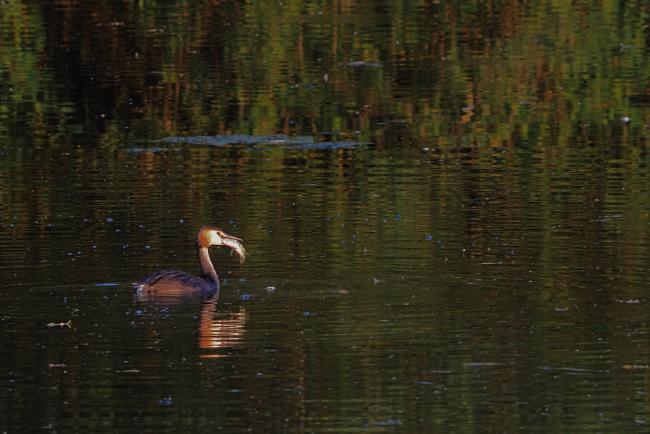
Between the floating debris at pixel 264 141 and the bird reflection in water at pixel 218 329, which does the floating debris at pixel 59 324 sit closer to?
the bird reflection in water at pixel 218 329

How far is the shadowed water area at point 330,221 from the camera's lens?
10086mm

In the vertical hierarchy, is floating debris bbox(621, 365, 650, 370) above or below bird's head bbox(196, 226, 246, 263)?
below

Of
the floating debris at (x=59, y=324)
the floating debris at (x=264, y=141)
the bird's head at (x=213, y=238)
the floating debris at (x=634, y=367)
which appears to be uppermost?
the bird's head at (x=213, y=238)

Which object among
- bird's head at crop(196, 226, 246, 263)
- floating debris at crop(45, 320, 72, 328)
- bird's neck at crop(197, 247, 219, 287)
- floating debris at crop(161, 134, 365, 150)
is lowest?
floating debris at crop(45, 320, 72, 328)

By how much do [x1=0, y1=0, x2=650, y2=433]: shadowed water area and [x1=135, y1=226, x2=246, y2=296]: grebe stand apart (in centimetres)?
10

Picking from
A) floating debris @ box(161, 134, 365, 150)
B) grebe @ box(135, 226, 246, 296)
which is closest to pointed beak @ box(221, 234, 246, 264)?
grebe @ box(135, 226, 246, 296)

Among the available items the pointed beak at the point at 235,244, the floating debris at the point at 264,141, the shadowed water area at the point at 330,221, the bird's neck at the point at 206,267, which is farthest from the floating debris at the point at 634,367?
the floating debris at the point at 264,141

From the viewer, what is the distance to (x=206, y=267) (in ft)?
44.1

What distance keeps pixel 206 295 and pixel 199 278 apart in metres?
0.17

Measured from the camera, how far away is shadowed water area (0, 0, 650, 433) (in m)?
10.1

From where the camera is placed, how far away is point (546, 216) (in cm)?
1564

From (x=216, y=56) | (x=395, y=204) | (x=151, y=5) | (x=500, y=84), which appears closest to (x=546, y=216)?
(x=395, y=204)

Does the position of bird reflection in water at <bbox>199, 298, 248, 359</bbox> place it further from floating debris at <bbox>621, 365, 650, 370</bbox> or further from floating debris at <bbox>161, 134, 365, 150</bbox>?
floating debris at <bbox>161, 134, 365, 150</bbox>

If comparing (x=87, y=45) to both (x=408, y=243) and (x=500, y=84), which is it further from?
(x=408, y=243)
